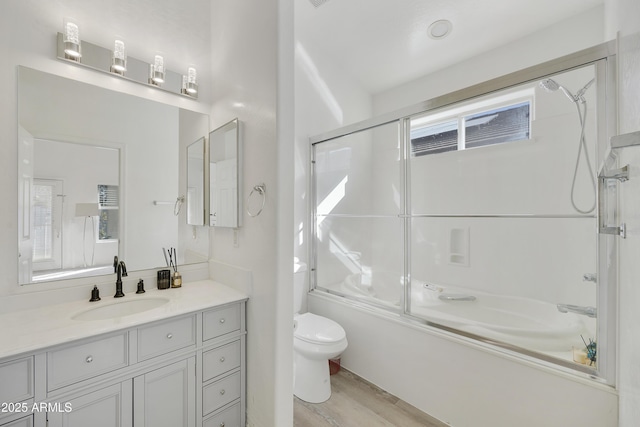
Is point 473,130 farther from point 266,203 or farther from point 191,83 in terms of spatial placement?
point 191,83

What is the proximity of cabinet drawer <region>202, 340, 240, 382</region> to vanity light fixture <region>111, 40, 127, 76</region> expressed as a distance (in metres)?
1.72

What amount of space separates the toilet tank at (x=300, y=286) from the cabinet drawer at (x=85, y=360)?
1498 millimetres

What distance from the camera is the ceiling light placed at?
2.34 metres

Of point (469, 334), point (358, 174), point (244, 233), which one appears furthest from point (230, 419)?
point (358, 174)

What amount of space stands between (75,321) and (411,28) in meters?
3.19

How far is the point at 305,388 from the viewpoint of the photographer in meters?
1.91

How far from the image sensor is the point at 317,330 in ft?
6.68

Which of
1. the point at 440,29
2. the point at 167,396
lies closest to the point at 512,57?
the point at 440,29

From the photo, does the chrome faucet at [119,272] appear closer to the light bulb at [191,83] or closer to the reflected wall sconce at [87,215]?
the reflected wall sconce at [87,215]

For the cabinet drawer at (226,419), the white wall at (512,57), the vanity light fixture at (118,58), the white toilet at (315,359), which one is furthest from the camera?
the white wall at (512,57)

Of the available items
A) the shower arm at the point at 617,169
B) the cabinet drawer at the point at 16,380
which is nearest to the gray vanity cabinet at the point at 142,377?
the cabinet drawer at the point at 16,380

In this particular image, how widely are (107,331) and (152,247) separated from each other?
69cm

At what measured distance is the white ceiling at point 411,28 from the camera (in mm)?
2154

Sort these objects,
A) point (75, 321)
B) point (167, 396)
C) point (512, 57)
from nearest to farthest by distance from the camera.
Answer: point (75, 321) < point (167, 396) < point (512, 57)
